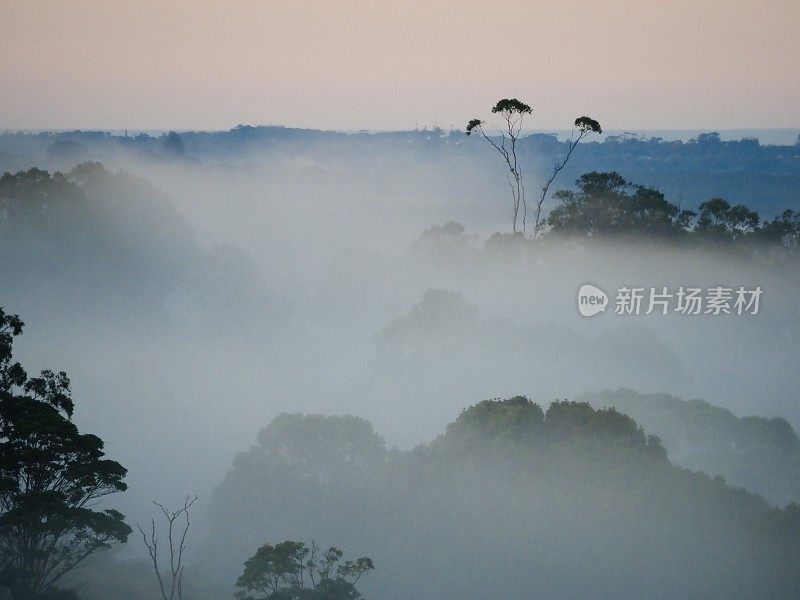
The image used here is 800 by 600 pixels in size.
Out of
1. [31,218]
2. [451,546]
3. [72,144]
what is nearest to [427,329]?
[451,546]

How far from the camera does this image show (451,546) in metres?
31.0

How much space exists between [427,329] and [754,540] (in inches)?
1339

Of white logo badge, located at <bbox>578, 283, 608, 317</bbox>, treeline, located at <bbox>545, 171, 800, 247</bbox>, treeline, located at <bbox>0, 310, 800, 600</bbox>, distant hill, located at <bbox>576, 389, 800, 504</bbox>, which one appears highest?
treeline, located at <bbox>545, 171, 800, 247</bbox>

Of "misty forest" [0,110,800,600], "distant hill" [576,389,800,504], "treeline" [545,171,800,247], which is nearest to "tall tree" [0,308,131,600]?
"misty forest" [0,110,800,600]

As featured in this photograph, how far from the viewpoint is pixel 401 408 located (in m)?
56.3

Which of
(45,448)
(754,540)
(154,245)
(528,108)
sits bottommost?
(754,540)

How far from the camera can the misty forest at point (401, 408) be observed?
27.1 meters

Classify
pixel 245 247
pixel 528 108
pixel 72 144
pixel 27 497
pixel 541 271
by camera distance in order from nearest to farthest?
pixel 27 497 → pixel 528 108 → pixel 541 271 → pixel 245 247 → pixel 72 144

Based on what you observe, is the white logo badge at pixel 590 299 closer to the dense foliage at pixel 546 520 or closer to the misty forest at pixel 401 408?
the misty forest at pixel 401 408

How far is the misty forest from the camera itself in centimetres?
2714

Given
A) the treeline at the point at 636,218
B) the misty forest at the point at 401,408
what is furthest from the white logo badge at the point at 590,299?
the treeline at the point at 636,218

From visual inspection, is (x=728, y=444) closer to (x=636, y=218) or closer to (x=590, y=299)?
(x=590, y=299)

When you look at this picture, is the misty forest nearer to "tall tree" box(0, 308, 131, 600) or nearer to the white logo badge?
"tall tree" box(0, 308, 131, 600)

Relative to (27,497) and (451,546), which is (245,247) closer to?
(451,546)
